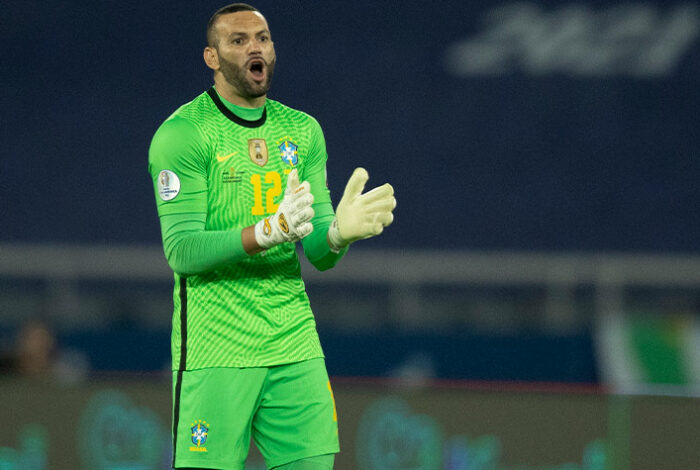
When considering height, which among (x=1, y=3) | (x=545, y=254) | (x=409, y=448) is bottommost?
(x=409, y=448)

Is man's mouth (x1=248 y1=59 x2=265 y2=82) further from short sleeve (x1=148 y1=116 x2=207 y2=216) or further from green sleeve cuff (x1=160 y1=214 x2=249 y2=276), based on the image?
green sleeve cuff (x1=160 y1=214 x2=249 y2=276)

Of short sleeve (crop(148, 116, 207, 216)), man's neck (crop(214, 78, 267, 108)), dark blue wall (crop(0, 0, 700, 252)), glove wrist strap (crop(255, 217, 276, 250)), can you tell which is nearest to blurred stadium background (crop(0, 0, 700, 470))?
dark blue wall (crop(0, 0, 700, 252))

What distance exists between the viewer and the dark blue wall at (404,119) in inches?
360

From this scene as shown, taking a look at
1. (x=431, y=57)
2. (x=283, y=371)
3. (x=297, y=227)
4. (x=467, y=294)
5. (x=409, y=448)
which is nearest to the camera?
(x=297, y=227)

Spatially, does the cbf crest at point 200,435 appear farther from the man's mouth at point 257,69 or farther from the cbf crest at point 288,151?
the man's mouth at point 257,69

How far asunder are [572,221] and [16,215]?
14.9ft

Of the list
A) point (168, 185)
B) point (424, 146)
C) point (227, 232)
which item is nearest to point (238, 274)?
point (227, 232)

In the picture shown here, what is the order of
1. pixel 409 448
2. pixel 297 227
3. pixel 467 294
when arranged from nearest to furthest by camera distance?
pixel 297 227 → pixel 409 448 → pixel 467 294

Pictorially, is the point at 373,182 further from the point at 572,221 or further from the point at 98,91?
the point at 98,91

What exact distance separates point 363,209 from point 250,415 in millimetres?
611

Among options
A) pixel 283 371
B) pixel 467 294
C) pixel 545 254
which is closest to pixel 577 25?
pixel 545 254

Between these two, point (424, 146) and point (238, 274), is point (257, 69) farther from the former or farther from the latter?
point (424, 146)

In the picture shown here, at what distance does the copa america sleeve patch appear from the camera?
2775 mm

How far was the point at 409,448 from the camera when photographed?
13.6 ft
